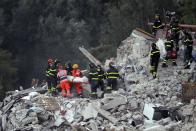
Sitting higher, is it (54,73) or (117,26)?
(117,26)

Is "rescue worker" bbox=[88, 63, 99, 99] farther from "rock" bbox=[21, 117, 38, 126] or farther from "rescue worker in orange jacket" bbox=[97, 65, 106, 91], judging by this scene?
"rock" bbox=[21, 117, 38, 126]

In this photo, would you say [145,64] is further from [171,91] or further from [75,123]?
[75,123]

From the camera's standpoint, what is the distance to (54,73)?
2530 centimetres

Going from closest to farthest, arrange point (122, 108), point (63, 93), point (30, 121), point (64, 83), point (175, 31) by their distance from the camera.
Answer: point (30, 121) < point (122, 108) < point (64, 83) < point (63, 93) < point (175, 31)

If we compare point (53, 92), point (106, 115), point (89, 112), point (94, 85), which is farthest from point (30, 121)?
point (94, 85)

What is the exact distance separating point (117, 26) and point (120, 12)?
1.21 metres

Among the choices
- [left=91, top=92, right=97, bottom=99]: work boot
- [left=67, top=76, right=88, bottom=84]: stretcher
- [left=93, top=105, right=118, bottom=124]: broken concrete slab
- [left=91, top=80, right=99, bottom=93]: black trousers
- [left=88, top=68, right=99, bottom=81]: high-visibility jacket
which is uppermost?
[left=88, top=68, right=99, bottom=81]: high-visibility jacket

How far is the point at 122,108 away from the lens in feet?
73.9

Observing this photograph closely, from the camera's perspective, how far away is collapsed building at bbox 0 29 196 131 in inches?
837

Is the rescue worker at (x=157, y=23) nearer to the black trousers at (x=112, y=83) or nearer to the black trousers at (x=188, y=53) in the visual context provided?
the black trousers at (x=188, y=53)

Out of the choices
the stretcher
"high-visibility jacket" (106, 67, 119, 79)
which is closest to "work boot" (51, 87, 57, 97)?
the stretcher

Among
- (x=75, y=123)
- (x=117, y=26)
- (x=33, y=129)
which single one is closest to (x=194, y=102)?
(x=75, y=123)

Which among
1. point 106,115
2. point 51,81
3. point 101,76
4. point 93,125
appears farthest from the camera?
point 51,81

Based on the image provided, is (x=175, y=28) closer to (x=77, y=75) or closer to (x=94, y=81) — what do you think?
(x=94, y=81)
